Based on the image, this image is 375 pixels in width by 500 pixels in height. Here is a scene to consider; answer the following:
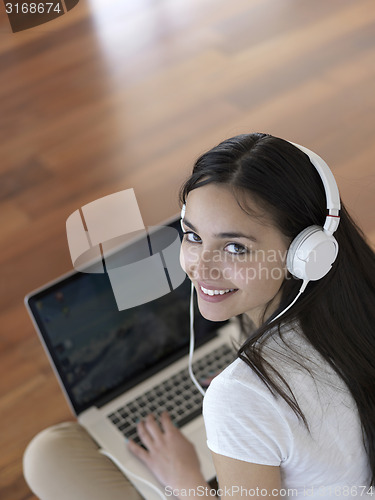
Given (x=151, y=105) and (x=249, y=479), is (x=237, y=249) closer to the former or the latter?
(x=249, y=479)

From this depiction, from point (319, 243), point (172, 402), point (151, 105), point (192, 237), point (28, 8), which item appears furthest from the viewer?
point (151, 105)

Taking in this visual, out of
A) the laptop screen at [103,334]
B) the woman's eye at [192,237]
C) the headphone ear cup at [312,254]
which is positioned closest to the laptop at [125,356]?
the laptop screen at [103,334]

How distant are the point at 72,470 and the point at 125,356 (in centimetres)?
23

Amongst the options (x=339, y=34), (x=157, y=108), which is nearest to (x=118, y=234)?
(x=157, y=108)

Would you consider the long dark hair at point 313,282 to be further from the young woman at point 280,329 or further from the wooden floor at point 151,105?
the wooden floor at point 151,105

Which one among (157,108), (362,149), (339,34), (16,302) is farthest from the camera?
(339,34)

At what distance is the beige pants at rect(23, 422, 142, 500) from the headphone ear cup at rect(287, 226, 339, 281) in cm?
56

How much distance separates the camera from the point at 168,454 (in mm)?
1241

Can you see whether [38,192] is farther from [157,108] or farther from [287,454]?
[287,454]

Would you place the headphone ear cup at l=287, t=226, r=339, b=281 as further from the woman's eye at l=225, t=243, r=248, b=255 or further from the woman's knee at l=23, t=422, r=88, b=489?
the woman's knee at l=23, t=422, r=88, b=489

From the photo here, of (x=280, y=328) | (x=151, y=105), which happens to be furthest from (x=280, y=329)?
(x=151, y=105)

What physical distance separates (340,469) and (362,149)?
136cm

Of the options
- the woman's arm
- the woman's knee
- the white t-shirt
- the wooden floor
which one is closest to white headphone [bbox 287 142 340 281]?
the white t-shirt

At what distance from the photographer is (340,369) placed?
949 mm
